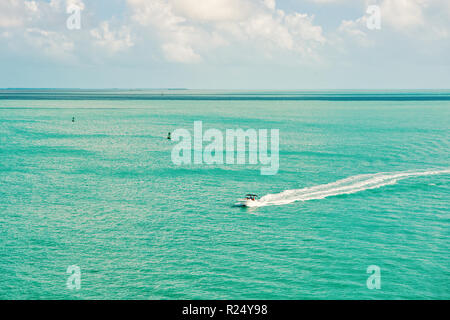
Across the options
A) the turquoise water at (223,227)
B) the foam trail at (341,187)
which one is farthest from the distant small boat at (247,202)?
the turquoise water at (223,227)

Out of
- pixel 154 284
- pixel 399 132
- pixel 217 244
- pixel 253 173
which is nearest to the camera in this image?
pixel 154 284

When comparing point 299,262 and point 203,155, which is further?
point 203,155

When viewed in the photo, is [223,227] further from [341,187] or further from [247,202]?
[341,187]

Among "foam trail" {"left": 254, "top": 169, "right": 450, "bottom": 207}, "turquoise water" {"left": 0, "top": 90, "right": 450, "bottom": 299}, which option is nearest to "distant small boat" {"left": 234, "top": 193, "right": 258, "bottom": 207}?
"foam trail" {"left": 254, "top": 169, "right": 450, "bottom": 207}
